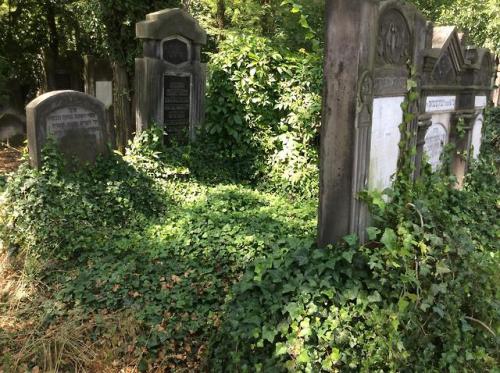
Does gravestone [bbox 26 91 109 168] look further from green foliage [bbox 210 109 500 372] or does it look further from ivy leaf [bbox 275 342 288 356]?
ivy leaf [bbox 275 342 288 356]

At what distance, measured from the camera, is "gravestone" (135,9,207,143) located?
6758 millimetres

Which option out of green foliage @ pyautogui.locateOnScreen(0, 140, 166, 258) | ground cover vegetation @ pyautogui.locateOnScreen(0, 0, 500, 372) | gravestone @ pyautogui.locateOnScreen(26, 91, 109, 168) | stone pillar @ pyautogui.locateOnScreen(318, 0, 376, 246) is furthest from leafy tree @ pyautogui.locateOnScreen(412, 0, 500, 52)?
stone pillar @ pyautogui.locateOnScreen(318, 0, 376, 246)

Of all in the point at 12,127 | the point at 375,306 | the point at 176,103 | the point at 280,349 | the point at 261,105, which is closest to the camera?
the point at 280,349

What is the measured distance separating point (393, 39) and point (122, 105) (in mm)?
6094

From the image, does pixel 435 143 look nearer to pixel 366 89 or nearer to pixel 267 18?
pixel 366 89

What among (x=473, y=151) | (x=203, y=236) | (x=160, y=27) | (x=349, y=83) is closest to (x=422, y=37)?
(x=349, y=83)

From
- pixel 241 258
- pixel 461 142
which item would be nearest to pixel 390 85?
pixel 241 258

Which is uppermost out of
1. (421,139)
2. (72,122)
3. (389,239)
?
(72,122)

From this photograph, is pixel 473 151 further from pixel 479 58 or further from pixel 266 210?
pixel 266 210

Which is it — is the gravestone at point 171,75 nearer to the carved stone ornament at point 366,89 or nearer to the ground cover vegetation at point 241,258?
the ground cover vegetation at point 241,258

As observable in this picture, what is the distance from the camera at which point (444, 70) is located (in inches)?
207

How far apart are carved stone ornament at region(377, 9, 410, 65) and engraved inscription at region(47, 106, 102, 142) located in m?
4.00

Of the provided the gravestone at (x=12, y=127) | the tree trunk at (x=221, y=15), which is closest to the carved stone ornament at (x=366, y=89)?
the gravestone at (x=12, y=127)

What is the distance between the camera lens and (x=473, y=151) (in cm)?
682
